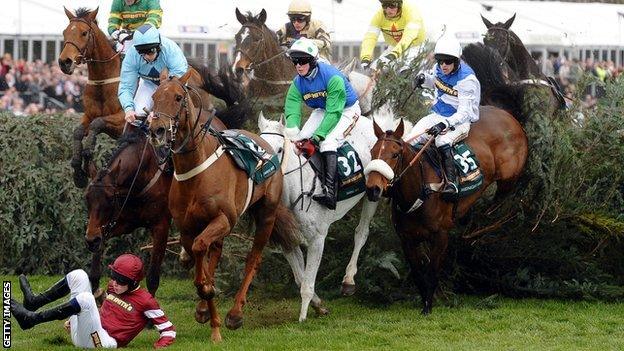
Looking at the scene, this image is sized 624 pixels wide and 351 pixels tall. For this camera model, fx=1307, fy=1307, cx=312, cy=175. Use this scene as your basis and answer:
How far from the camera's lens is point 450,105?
35.9 feet

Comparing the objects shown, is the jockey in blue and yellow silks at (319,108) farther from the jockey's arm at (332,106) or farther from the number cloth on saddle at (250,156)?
the number cloth on saddle at (250,156)

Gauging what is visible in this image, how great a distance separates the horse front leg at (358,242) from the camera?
10.8 meters

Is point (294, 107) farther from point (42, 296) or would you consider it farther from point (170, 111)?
point (42, 296)

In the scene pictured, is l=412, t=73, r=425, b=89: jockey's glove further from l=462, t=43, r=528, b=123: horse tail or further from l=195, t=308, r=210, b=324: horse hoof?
l=195, t=308, r=210, b=324: horse hoof

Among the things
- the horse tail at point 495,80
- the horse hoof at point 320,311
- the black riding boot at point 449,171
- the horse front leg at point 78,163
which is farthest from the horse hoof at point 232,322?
the horse tail at point 495,80

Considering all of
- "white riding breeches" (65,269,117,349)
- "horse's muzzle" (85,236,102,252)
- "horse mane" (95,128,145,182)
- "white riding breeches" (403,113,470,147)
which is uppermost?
"white riding breeches" (403,113,470,147)

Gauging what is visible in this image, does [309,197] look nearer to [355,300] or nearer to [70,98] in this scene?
[355,300]

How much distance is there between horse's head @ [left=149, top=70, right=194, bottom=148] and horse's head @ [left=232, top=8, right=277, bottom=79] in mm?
3654

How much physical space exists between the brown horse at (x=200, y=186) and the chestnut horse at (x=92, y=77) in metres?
1.85

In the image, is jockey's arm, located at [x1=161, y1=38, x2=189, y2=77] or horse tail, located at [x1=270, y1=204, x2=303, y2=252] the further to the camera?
jockey's arm, located at [x1=161, y1=38, x2=189, y2=77]

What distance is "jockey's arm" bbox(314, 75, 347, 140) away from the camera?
10438 mm

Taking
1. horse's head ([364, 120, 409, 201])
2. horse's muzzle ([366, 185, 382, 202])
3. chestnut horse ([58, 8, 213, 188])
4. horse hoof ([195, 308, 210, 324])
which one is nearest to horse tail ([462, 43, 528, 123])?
horse's head ([364, 120, 409, 201])

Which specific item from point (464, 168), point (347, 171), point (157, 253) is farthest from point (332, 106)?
point (157, 253)

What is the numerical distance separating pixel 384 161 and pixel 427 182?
0.62 metres
